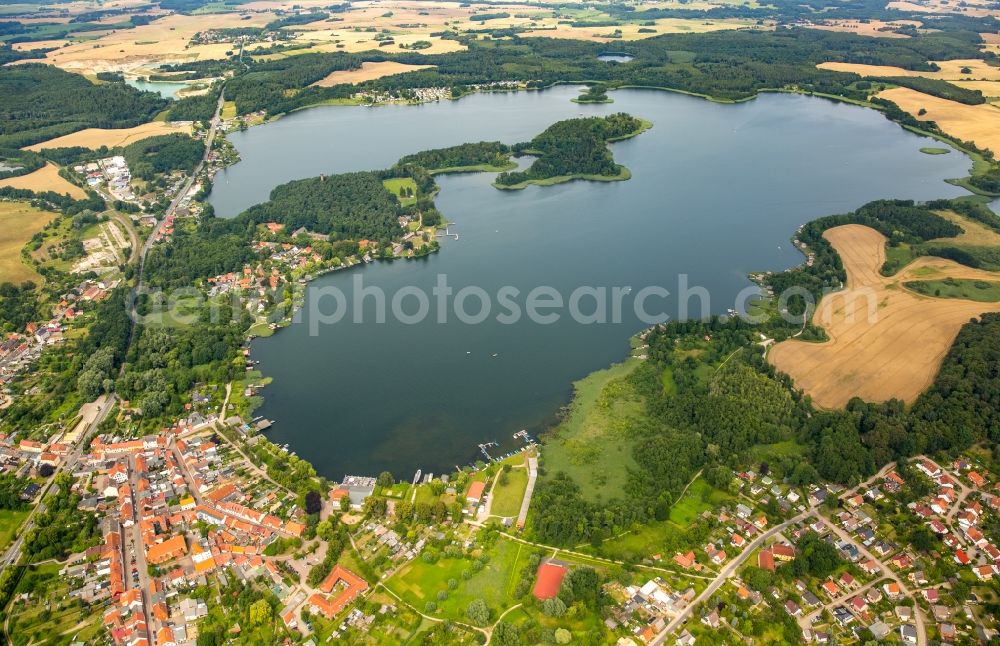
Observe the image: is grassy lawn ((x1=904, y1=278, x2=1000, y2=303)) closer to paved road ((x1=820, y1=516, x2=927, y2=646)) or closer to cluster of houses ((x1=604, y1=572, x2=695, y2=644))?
paved road ((x1=820, y1=516, x2=927, y2=646))

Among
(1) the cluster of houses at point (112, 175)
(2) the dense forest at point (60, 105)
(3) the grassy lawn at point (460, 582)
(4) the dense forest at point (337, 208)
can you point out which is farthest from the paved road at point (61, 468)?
(2) the dense forest at point (60, 105)

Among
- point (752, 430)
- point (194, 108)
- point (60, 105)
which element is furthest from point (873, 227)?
point (60, 105)

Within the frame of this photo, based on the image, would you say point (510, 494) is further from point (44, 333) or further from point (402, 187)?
point (402, 187)

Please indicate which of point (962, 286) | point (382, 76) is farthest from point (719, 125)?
point (382, 76)

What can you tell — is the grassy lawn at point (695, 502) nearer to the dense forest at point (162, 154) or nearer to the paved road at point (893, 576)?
the paved road at point (893, 576)

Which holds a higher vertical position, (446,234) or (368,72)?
(368,72)

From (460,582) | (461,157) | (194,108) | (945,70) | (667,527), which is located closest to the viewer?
(460,582)

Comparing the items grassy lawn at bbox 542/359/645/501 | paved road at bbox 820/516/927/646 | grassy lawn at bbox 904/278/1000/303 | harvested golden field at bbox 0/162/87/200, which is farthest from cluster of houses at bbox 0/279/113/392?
grassy lawn at bbox 904/278/1000/303
